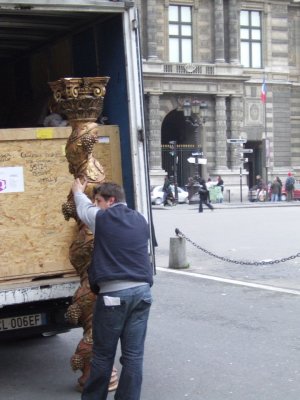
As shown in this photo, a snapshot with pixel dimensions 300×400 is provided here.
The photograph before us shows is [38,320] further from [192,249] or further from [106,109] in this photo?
[192,249]

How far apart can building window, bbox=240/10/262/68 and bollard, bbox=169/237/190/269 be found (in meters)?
39.6

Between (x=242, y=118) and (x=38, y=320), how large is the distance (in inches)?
1807

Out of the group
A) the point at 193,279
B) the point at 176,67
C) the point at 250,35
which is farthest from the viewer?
the point at 250,35

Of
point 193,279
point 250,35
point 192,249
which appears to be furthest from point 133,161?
point 250,35

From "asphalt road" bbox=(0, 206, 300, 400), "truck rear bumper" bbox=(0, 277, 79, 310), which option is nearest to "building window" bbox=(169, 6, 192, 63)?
"asphalt road" bbox=(0, 206, 300, 400)

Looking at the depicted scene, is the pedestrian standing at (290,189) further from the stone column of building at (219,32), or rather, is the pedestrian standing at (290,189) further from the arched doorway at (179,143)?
the stone column of building at (219,32)

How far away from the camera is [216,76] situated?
161ft

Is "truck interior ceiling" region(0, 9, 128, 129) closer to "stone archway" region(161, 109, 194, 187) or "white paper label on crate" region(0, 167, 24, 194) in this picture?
"white paper label on crate" region(0, 167, 24, 194)

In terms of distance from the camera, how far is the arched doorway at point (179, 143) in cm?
4950

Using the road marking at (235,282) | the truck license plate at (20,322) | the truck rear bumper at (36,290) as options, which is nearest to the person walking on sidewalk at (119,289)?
the truck rear bumper at (36,290)

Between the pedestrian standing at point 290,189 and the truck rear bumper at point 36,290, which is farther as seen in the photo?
the pedestrian standing at point 290,189

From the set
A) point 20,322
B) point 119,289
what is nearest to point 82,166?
point 119,289

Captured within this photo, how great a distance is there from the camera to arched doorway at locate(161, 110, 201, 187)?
49.5 meters

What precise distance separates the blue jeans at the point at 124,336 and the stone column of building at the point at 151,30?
1733 inches
